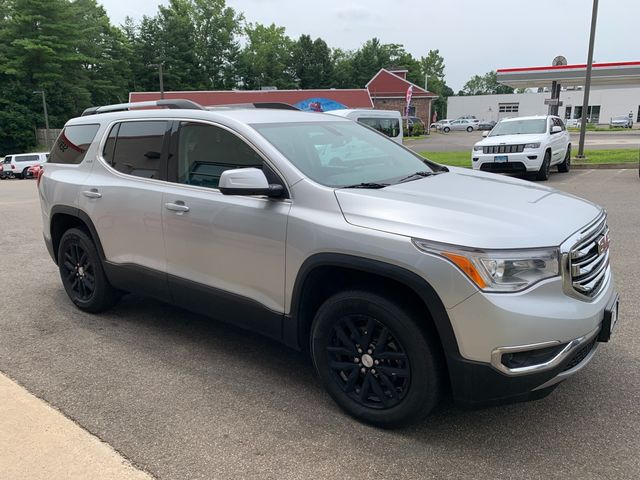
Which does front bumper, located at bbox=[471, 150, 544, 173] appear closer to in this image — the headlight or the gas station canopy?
the headlight

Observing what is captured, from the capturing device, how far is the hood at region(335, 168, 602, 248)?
8.55ft

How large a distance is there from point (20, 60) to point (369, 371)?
64.4m

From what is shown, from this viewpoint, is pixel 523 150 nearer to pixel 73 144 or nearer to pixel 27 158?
pixel 73 144

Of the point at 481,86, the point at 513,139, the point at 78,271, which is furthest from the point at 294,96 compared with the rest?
the point at 481,86

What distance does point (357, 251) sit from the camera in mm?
2832

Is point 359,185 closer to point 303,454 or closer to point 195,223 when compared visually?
point 195,223

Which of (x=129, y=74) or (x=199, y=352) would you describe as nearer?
(x=199, y=352)

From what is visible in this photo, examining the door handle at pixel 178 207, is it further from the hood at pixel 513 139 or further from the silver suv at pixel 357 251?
the hood at pixel 513 139

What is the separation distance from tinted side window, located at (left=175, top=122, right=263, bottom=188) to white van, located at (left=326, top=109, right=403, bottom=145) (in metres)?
11.0

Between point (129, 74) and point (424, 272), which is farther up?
point (129, 74)

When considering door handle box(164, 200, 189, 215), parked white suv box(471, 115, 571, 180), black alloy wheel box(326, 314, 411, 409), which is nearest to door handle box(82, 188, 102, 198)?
door handle box(164, 200, 189, 215)

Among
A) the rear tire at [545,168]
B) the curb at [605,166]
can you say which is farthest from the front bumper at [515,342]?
the curb at [605,166]

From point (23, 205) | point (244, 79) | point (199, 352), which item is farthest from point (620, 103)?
point (199, 352)

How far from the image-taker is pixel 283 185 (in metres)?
3.26
